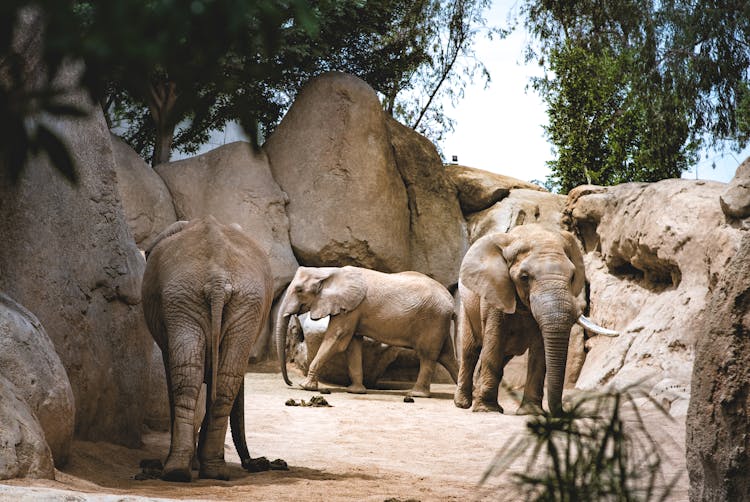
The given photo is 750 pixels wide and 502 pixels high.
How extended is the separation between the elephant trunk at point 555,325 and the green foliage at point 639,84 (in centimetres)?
719

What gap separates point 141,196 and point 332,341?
3986mm

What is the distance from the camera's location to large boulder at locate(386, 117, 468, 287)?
16.5m

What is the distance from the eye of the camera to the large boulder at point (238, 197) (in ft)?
50.1

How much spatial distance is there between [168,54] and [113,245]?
5507 millimetres

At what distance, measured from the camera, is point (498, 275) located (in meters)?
9.78

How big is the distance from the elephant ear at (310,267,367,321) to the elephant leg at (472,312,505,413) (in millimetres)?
3395

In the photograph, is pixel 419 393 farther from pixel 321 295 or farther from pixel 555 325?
pixel 555 325

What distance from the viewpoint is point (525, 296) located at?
9.51m

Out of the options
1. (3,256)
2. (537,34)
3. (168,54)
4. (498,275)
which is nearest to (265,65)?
(168,54)

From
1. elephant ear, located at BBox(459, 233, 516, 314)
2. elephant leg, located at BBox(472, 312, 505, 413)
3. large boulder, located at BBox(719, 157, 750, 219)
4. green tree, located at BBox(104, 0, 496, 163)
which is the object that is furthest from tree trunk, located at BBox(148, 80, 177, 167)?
large boulder, located at BBox(719, 157, 750, 219)

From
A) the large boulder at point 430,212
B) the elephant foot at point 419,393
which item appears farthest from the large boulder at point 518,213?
the elephant foot at point 419,393

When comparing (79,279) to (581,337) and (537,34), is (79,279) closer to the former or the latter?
(581,337)

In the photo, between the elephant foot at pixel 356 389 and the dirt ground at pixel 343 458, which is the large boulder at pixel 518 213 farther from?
the dirt ground at pixel 343 458

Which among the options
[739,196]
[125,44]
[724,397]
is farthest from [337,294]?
[125,44]
